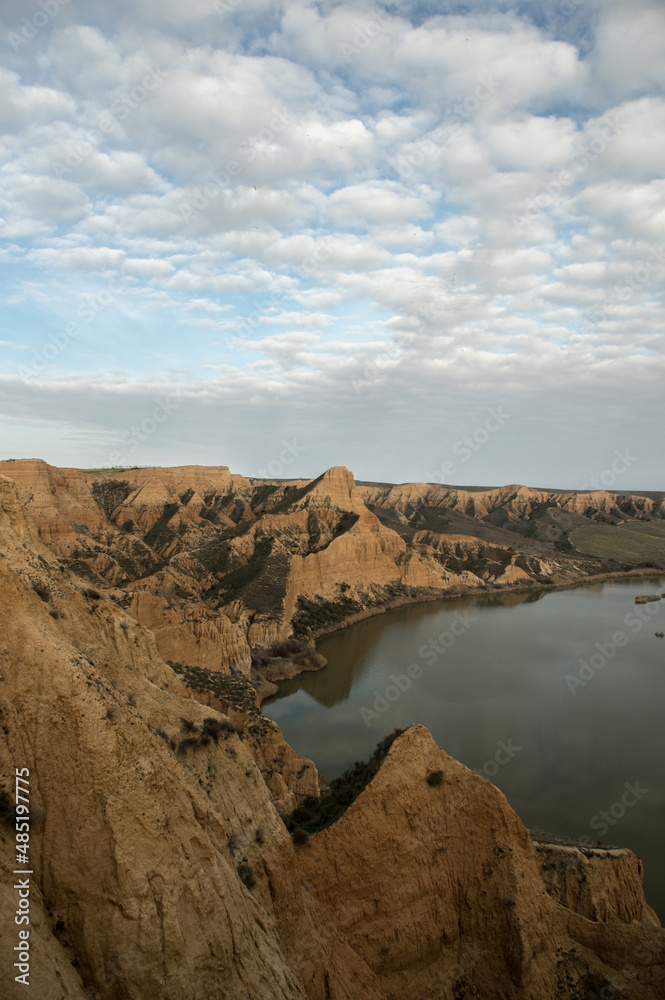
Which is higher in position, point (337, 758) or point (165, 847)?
point (165, 847)

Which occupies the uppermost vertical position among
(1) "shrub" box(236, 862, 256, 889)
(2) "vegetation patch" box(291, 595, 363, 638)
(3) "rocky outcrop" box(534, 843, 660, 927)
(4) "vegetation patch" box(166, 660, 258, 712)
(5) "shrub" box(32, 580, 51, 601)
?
(5) "shrub" box(32, 580, 51, 601)

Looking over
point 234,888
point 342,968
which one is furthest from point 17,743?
point 342,968

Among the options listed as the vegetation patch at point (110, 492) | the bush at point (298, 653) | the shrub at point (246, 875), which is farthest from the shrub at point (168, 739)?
the vegetation patch at point (110, 492)

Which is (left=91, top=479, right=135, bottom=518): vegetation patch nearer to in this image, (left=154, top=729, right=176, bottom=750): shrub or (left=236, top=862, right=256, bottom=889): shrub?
(left=154, top=729, right=176, bottom=750): shrub

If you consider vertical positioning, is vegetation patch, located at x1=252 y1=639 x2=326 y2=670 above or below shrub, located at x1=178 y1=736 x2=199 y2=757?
below

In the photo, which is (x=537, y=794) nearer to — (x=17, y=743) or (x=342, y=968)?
(x=342, y=968)

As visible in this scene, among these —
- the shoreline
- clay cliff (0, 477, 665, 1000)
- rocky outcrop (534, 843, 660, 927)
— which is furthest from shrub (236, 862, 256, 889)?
the shoreline
